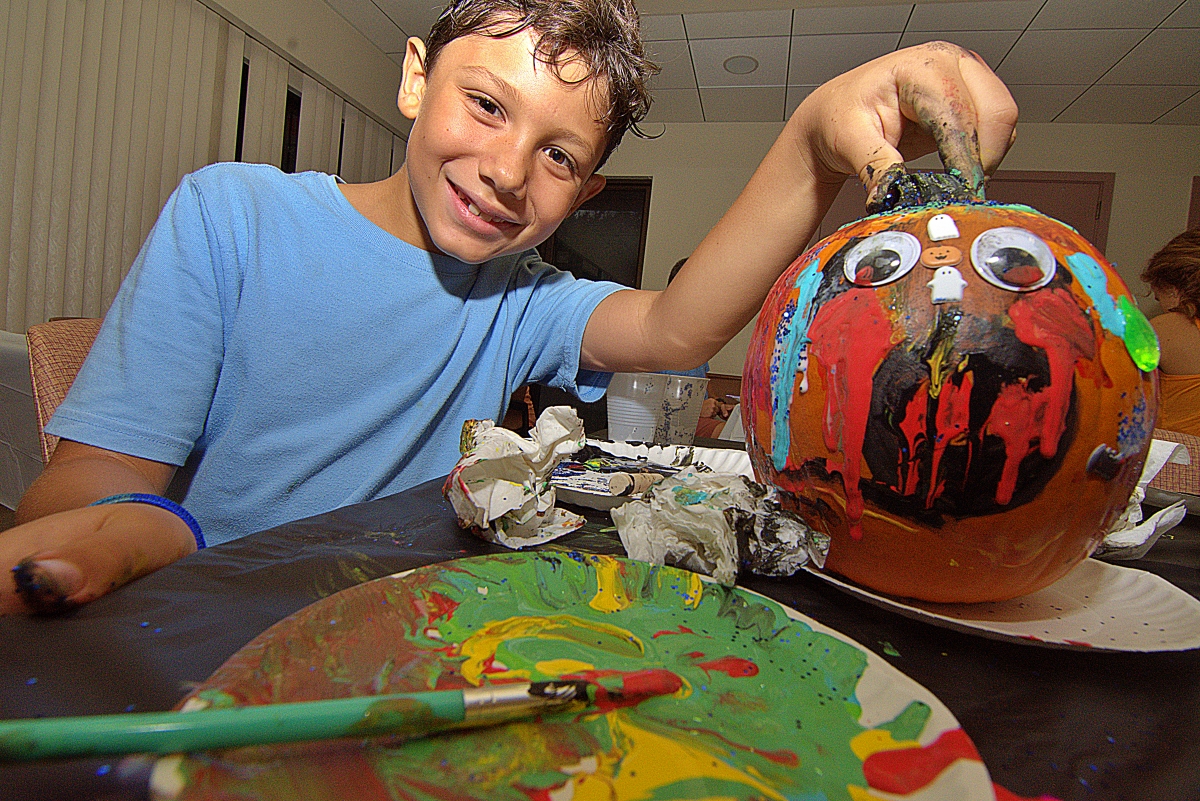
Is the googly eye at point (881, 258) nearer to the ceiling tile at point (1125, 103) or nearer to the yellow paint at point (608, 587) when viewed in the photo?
the yellow paint at point (608, 587)

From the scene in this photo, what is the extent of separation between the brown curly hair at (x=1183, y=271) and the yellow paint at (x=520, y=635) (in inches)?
115

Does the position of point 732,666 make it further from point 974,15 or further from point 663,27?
point 974,15

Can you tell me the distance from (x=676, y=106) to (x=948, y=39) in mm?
1621

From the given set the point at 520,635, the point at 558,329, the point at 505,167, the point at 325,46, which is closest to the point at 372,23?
the point at 325,46

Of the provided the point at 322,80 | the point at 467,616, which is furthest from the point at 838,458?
the point at 322,80

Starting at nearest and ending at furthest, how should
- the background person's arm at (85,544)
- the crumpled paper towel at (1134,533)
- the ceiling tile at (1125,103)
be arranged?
1. the background person's arm at (85,544)
2. the crumpled paper towel at (1134,533)
3. the ceiling tile at (1125,103)

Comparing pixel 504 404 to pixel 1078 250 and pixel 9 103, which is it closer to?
pixel 1078 250

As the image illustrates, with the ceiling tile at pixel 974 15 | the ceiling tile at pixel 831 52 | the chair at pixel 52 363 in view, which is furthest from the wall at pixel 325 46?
the chair at pixel 52 363

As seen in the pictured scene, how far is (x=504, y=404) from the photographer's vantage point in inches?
37.7

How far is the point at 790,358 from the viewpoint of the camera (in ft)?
1.24

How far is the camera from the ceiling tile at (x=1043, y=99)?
356 cm

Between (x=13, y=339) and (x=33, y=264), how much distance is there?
3.62 ft

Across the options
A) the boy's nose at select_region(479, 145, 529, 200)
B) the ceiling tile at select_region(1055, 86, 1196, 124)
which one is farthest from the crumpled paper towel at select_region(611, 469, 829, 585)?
the ceiling tile at select_region(1055, 86, 1196, 124)

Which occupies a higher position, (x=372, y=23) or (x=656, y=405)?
(x=372, y=23)
